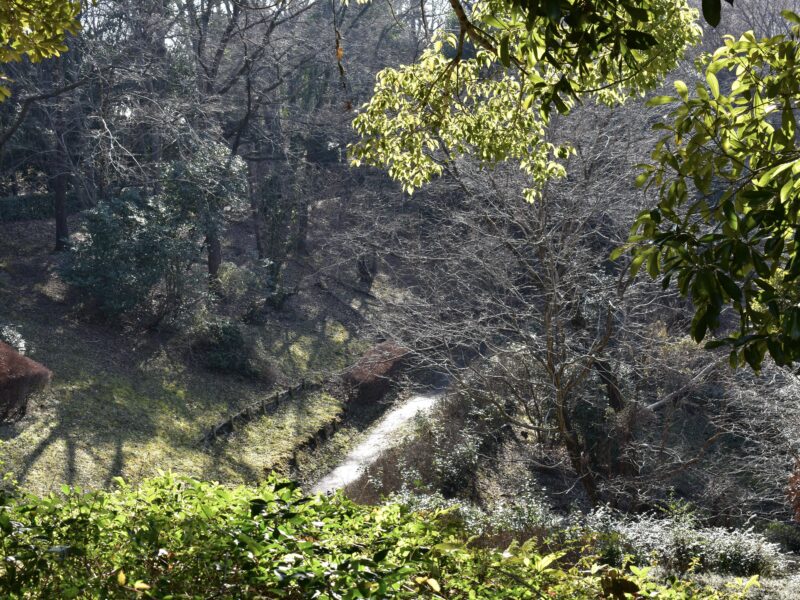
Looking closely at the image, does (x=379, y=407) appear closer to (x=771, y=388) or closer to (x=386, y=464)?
(x=386, y=464)

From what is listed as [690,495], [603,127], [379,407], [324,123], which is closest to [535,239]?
[603,127]

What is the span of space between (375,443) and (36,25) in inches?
453

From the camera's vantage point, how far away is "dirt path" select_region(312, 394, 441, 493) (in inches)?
551

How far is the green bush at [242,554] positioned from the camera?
8.77 feet

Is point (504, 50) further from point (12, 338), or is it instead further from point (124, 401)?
point (12, 338)

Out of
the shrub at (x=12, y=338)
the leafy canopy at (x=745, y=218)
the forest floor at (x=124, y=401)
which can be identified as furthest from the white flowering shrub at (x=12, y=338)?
the leafy canopy at (x=745, y=218)

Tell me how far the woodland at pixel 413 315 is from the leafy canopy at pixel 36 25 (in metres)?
0.02

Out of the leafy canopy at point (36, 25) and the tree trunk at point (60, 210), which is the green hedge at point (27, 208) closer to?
the tree trunk at point (60, 210)

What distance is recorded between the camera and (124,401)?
47.4 feet

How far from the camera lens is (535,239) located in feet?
38.8

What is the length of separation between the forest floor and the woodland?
0.08 metres

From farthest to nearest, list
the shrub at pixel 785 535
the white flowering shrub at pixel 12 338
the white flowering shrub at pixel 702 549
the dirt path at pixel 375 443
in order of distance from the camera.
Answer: the white flowering shrub at pixel 12 338
the dirt path at pixel 375 443
the shrub at pixel 785 535
the white flowering shrub at pixel 702 549

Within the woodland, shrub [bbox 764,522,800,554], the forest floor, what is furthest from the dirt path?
shrub [bbox 764,522,800,554]

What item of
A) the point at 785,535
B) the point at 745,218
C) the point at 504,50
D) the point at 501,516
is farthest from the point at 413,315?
the point at 745,218
